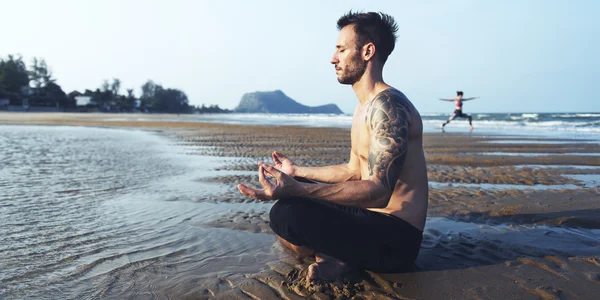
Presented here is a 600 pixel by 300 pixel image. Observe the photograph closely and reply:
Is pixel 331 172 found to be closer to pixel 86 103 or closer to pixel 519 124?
pixel 519 124

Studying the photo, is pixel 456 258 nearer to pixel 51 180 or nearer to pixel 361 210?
pixel 361 210

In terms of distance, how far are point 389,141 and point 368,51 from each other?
0.66m

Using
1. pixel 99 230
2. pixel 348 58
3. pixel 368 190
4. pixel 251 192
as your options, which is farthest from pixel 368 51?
pixel 99 230

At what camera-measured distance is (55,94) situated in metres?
75.6

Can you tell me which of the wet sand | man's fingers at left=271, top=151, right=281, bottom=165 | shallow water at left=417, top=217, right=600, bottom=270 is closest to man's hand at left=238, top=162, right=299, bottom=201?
the wet sand

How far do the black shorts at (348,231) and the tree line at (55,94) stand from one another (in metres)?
82.1

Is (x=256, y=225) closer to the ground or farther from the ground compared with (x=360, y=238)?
closer to the ground

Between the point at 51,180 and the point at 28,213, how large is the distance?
7.26 feet

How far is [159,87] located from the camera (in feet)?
429

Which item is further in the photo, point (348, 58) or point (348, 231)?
point (348, 58)

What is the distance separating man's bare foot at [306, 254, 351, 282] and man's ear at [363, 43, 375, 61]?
132 cm

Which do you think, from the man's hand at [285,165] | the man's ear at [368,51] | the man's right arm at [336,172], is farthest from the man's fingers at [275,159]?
the man's ear at [368,51]

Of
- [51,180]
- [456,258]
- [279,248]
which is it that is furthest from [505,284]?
[51,180]

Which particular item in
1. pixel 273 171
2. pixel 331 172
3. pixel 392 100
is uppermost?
pixel 392 100
